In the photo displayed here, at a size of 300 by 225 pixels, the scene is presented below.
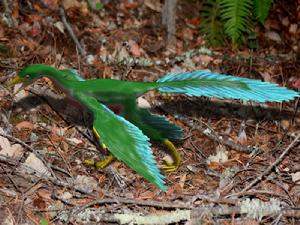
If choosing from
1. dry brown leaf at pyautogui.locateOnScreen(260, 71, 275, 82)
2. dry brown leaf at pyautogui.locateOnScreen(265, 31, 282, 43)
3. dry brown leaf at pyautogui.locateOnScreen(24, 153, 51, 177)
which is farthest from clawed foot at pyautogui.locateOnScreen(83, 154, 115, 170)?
dry brown leaf at pyautogui.locateOnScreen(265, 31, 282, 43)

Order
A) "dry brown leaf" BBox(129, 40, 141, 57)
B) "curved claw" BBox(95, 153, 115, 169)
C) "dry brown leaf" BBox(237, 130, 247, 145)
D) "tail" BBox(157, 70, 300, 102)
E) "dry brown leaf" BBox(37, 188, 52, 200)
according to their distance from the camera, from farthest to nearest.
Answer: "dry brown leaf" BBox(129, 40, 141, 57) → "dry brown leaf" BBox(237, 130, 247, 145) → "curved claw" BBox(95, 153, 115, 169) → "dry brown leaf" BBox(37, 188, 52, 200) → "tail" BBox(157, 70, 300, 102)

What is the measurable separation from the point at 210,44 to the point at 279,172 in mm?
1318

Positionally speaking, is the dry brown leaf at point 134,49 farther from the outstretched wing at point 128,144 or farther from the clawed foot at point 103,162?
the outstretched wing at point 128,144

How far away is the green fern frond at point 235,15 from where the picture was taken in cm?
393

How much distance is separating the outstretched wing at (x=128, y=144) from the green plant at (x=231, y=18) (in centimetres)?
154

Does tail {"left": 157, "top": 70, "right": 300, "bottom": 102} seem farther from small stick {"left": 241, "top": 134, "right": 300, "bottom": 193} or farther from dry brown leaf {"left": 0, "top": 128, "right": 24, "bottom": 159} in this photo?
dry brown leaf {"left": 0, "top": 128, "right": 24, "bottom": 159}

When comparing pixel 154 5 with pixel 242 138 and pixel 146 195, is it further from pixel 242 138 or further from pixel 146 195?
pixel 146 195

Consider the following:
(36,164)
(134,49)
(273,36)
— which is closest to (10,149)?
(36,164)

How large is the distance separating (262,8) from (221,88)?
130 centimetres

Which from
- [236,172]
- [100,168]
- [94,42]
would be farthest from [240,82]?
[94,42]

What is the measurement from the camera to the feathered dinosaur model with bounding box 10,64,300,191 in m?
2.63

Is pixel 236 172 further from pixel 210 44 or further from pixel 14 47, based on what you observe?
pixel 14 47

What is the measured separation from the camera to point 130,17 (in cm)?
429

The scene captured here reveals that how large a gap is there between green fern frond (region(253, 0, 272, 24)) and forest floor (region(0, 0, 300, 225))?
278mm
